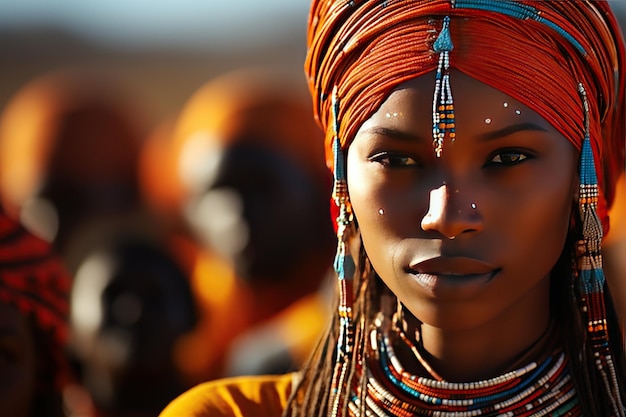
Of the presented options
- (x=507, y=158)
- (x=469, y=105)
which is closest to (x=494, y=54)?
(x=469, y=105)

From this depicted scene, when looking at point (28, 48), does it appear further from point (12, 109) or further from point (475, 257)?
point (475, 257)

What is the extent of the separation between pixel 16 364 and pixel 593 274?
5.99ft

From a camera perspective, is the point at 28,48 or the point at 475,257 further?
the point at 28,48

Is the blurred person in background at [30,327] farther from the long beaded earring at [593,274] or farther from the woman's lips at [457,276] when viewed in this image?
the long beaded earring at [593,274]

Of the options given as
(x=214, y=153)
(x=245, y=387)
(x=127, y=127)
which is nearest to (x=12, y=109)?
(x=127, y=127)

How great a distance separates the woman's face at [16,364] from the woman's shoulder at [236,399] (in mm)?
695

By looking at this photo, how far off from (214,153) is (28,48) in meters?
20.6

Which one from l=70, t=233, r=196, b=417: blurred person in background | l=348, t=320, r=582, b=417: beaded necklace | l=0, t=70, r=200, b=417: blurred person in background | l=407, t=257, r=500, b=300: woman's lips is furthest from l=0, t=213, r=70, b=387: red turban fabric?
l=407, t=257, r=500, b=300: woman's lips

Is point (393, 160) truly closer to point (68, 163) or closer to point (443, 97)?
point (443, 97)

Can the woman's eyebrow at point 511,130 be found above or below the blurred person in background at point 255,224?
below

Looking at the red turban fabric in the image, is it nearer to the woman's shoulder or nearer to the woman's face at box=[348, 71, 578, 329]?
the woman's shoulder

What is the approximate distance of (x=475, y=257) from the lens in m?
2.37

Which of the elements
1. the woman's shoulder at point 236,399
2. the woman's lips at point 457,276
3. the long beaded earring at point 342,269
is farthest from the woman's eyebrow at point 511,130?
the woman's shoulder at point 236,399

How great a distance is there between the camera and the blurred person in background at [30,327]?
3344 mm
